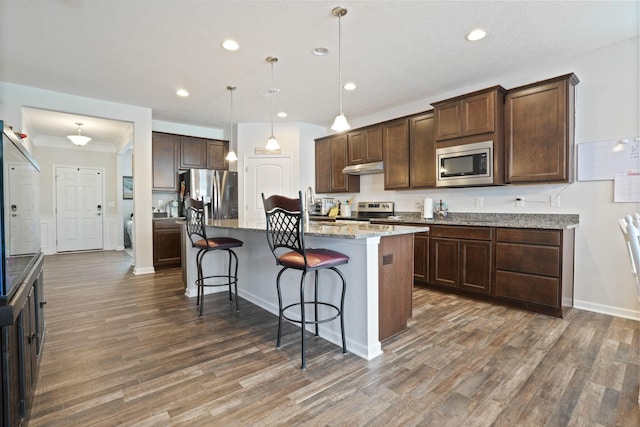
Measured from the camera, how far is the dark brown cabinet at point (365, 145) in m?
4.79

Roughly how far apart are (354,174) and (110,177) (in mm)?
6407

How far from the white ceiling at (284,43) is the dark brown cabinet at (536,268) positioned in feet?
6.01

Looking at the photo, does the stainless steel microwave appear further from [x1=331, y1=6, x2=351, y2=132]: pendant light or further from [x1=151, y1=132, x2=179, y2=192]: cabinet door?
[x1=151, y1=132, x2=179, y2=192]: cabinet door

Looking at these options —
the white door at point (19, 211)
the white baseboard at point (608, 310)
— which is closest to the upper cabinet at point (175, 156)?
the white door at point (19, 211)

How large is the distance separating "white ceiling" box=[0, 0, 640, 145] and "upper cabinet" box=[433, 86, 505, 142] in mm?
317

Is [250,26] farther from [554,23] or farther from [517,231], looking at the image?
[517,231]

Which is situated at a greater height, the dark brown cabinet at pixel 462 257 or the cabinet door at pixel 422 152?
the cabinet door at pixel 422 152

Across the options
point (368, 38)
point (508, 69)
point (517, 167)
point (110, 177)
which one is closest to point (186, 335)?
point (368, 38)

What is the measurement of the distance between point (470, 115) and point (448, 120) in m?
0.27

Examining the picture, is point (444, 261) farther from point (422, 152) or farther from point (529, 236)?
point (422, 152)

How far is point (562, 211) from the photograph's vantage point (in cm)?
325

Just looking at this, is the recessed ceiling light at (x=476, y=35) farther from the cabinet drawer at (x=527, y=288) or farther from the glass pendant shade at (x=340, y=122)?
the cabinet drawer at (x=527, y=288)

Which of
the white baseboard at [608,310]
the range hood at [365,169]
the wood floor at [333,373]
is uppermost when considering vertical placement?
the range hood at [365,169]

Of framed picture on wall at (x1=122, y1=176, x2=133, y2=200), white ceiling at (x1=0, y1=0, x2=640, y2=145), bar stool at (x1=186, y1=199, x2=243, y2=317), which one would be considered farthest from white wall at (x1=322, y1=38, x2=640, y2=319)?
framed picture on wall at (x1=122, y1=176, x2=133, y2=200)
